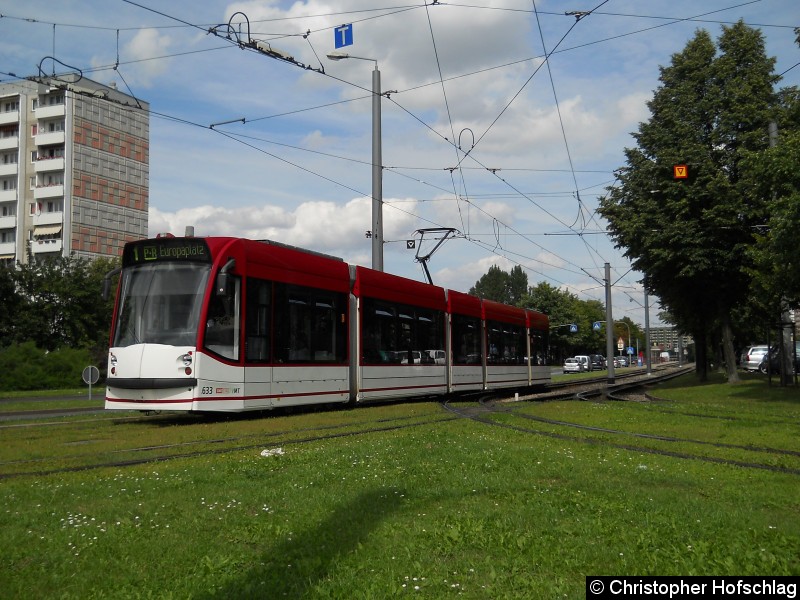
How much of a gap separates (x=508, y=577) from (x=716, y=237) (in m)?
28.6

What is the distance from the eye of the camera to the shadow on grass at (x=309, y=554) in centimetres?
440

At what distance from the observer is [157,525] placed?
19.2ft

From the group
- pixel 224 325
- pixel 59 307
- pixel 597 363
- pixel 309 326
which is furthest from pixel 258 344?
pixel 597 363

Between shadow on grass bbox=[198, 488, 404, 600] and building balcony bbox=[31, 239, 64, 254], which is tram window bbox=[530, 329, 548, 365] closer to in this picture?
shadow on grass bbox=[198, 488, 404, 600]

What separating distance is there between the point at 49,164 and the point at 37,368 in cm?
3754

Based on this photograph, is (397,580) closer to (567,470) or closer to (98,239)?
(567,470)

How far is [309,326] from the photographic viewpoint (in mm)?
17062

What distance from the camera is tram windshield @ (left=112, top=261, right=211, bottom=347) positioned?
14086mm

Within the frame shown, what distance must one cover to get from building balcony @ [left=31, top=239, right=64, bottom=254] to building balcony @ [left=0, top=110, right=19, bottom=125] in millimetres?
12449

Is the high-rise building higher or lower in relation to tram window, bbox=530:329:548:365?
higher

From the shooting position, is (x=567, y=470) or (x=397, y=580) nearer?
(x=397, y=580)

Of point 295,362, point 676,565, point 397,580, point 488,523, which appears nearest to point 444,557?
point 397,580

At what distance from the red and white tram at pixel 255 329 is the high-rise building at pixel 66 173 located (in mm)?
57391

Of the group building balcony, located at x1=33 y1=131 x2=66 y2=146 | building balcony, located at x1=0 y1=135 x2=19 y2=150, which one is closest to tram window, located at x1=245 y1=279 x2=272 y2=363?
building balcony, located at x1=33 y1=131 x2=66 y2=146
